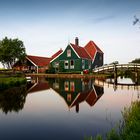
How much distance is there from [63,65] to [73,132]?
40.9 m

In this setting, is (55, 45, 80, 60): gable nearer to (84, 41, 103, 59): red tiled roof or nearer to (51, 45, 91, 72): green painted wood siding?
(51, 45, 91, 72): green painted wood siding

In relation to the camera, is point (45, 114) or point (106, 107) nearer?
point (45, 114)

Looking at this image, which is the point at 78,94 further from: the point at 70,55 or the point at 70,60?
the point at 70,60

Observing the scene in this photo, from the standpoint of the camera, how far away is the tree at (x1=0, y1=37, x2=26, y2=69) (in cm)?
5438

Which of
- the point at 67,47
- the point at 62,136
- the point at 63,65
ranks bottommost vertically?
the point at 62,136

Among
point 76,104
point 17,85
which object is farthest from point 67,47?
point 76,104

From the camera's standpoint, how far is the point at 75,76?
4391 cm

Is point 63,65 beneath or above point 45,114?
above

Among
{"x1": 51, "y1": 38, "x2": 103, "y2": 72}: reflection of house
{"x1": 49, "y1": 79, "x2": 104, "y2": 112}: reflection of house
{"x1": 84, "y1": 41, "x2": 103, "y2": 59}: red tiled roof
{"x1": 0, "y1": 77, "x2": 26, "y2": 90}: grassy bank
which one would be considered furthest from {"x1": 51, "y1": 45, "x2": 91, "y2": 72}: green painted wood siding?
{"x1": 49, "y1": 79, "x2": 104, "y2": 112}: reflection of house

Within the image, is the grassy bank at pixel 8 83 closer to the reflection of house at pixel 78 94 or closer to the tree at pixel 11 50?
the reflection of house at pixel 78 94

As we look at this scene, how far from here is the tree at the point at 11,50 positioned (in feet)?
178

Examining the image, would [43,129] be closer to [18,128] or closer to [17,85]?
[18,128]

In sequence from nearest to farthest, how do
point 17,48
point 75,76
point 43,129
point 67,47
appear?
point 43,129, point 75,76, point 67,47, point 17,48

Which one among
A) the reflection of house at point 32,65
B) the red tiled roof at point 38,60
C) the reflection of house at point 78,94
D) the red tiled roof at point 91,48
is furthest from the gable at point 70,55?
the reflection of house at point 78,94
